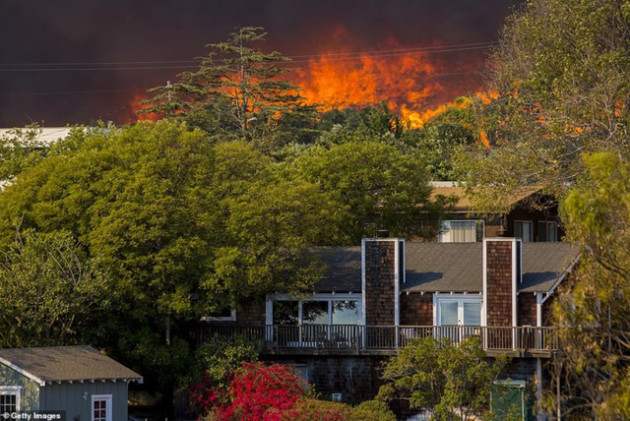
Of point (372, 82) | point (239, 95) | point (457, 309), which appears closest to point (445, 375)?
point (457, 309)

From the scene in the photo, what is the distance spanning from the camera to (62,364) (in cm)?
4741

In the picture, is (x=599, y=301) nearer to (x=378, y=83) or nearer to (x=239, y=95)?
(x=239, y=95)

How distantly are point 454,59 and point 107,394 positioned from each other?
136 metres

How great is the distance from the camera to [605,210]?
30047 millimetres


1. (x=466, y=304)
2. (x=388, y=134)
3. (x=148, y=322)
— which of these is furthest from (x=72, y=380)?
(x=388, y=134)

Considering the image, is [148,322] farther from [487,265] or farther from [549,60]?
[549,60]

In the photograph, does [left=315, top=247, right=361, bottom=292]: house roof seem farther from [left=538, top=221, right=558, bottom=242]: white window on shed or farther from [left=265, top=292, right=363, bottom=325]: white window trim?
[left=538, top=221, right=558, bottom=242]: white window on shed

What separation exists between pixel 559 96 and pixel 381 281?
11.8 m

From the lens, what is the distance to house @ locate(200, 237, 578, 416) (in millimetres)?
54000

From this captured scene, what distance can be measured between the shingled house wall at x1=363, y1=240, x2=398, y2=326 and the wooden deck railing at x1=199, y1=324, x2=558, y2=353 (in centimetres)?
95

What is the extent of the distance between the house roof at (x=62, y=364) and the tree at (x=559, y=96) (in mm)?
20240

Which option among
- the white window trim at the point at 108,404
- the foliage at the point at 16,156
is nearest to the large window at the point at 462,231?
the foliage at the point at 16,156

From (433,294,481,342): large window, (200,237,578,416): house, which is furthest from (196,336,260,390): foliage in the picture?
(433,294,481,342): large window

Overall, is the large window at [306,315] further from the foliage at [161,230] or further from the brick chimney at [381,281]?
the foliage at [161,230]
